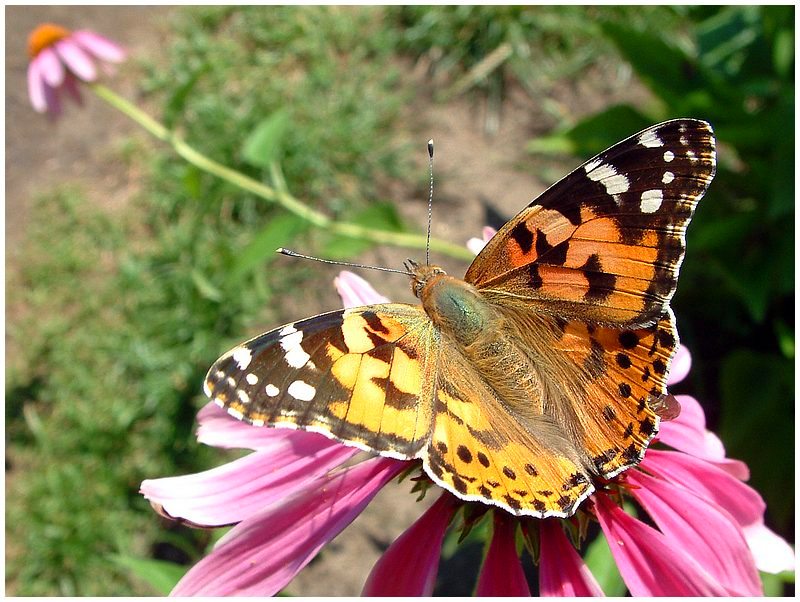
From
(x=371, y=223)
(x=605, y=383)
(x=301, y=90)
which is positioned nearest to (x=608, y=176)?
(x=605, y=383)

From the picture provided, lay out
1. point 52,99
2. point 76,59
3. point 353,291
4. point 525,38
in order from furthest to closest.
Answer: point 525,38 < point 52,99 < point 76,59 < point 353,291

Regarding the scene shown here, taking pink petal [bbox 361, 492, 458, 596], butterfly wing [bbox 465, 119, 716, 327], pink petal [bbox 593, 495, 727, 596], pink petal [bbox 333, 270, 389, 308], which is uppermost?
butterfly wing [bbox 465, 119, 716, 327]

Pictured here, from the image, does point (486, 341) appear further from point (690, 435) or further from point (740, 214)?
point (740, 214)

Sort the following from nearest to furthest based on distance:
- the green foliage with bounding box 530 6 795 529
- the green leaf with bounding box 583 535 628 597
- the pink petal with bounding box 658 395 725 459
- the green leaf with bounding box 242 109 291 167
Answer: the pink petal with bounding box 658 395 725 459, the green leaf with bounding box 583 535 628 597, the green foliage with bounding box 530 6 795 529, the green leaf with bounding box 242 109 291 167

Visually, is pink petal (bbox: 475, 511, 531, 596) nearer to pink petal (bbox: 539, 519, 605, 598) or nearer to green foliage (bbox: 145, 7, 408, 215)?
pink petal (bbox: 539, 519, 605, 598)

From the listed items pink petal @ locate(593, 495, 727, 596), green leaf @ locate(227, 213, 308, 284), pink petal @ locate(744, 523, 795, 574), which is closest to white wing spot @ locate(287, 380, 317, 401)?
pink petal @ locate(593, 495, 727, 596)

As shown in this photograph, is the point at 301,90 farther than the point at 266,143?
Yes

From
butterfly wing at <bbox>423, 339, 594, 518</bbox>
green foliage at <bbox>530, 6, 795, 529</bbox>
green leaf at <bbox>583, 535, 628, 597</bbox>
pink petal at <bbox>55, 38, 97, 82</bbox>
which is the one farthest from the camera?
pink petal at <bbox>55, 38, 97, 82</bbox>

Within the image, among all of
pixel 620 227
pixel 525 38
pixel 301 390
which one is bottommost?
pixel 301 390
